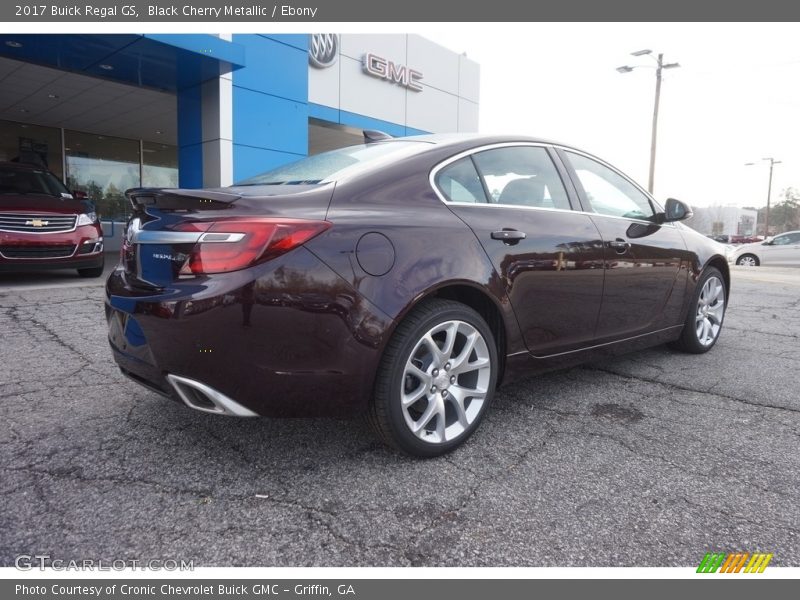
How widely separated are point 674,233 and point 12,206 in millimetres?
7203

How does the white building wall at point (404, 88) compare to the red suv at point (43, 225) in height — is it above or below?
above

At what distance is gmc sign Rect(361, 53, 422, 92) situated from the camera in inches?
555

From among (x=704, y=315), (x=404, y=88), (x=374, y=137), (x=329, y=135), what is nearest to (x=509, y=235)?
(x=374, y=137)

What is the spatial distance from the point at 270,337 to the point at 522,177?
5.41 ft

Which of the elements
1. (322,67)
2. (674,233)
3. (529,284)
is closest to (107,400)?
(529,284)

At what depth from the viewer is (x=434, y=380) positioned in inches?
91.4

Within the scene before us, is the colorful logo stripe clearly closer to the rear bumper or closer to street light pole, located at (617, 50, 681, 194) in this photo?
the rear bumper

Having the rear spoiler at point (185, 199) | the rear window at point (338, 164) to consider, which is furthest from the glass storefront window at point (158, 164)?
A: the rear spoiler at point (185, 199)

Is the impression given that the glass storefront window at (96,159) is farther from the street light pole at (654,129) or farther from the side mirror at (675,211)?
the street light pole at (654,129)

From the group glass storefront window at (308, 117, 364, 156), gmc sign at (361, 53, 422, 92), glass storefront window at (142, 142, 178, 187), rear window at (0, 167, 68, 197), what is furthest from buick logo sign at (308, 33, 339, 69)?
glass storefront window at (142, 142, 178, 187)

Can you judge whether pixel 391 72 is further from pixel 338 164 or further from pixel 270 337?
pixel 270 337

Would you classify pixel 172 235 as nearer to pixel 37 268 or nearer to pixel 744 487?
pixel 744 487

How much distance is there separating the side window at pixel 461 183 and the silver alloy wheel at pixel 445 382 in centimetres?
60

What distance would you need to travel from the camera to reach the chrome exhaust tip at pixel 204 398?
1.98m
